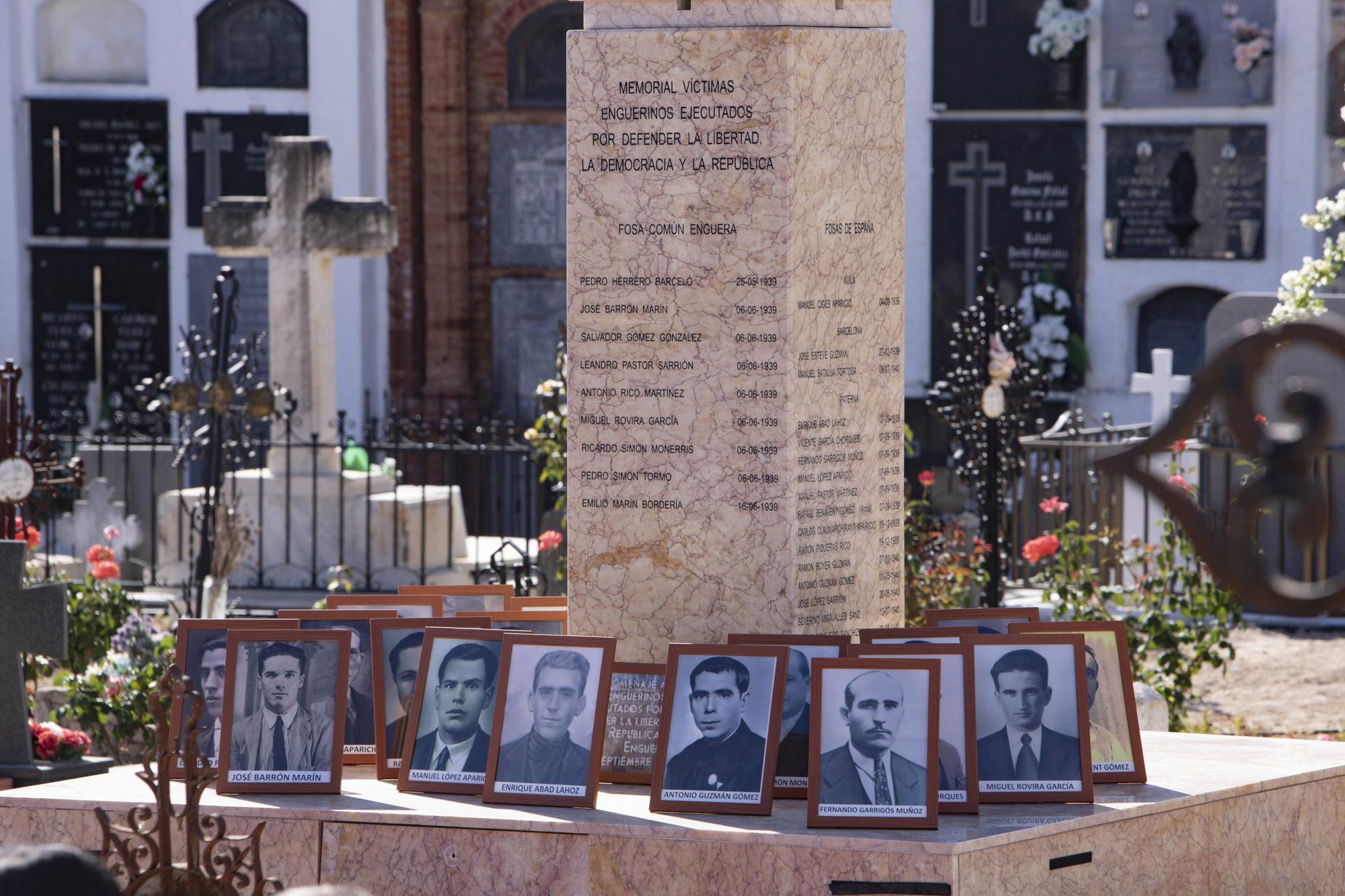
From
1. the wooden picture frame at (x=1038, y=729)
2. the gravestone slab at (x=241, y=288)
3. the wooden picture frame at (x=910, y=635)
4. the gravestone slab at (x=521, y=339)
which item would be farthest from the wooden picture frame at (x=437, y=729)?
the gravestone slab at (x=241, y=288)

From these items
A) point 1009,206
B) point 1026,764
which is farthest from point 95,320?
point 1026,764

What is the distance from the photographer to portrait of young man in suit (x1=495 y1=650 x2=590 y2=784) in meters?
4.35

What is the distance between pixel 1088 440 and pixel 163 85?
931 centimetres

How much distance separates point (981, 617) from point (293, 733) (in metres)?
1.79

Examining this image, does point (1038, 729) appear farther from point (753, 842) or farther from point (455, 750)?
point (455, 750)

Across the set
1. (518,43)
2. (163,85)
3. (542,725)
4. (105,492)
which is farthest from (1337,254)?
(163,85)

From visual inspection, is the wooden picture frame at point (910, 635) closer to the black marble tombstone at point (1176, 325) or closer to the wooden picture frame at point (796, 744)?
the wooden picture frame at point (796, 744)

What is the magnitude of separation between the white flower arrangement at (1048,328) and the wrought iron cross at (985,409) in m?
6.37

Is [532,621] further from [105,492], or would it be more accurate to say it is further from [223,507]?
[105,492]

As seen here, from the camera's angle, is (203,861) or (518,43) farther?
(518,43)

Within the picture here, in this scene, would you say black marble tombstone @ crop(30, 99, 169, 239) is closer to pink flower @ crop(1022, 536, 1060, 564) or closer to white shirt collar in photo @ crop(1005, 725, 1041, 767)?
pink flower @ crop(1022, 536, 1060, 564)

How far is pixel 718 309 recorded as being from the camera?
4.76 m

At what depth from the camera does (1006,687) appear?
4.43 metres

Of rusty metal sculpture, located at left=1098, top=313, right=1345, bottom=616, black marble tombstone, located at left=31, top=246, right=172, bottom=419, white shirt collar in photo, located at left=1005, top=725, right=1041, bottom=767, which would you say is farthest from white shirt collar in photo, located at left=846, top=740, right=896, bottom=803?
black marble tombstone, located at left=31, top=246, right=172, bottom=419
